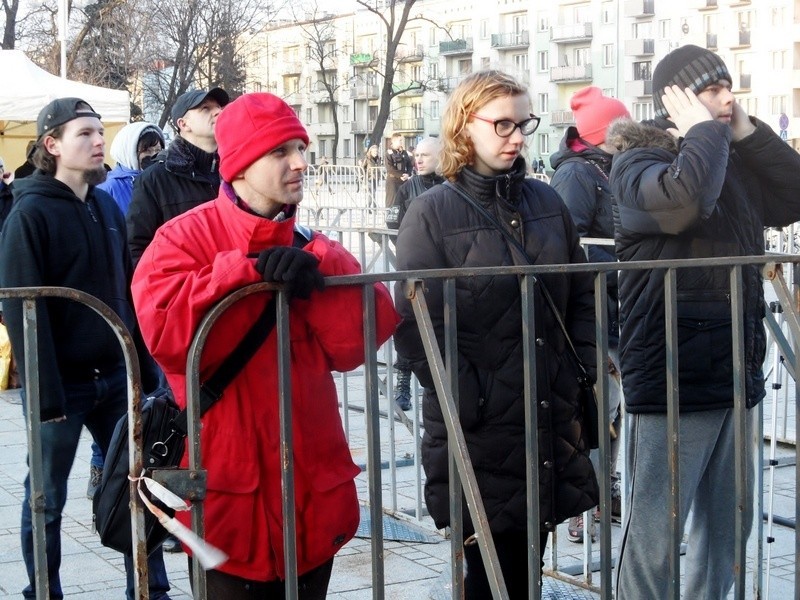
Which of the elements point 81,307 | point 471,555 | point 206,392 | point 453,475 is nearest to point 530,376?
point 453,475

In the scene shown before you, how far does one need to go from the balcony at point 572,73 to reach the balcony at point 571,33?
6.73 ft

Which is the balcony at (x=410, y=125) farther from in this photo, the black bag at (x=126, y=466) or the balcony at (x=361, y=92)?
the black bag at (x=126, y=466)

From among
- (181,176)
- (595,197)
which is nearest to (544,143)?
(595,197)

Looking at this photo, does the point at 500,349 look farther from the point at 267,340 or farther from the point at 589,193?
the point at 589,193

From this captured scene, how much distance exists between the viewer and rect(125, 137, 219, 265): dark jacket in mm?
5281

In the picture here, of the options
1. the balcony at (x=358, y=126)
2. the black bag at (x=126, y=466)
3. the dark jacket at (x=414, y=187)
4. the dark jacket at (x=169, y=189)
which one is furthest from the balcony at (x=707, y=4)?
the black bag at (x=126, y=466)

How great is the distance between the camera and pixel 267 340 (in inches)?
117

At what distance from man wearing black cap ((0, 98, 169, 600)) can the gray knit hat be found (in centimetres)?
218

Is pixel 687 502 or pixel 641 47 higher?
pixel 641 47

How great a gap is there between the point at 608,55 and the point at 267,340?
84904 mm

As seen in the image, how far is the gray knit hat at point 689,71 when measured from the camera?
13.5ft

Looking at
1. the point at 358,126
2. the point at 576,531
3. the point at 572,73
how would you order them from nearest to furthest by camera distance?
the point at 576,531, the point at 572,73, the point at 358,126

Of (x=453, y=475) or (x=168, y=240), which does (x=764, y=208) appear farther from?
(x=168, y=240)

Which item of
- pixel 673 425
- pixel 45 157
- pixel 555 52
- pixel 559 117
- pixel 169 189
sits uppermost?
pixel 555 52
